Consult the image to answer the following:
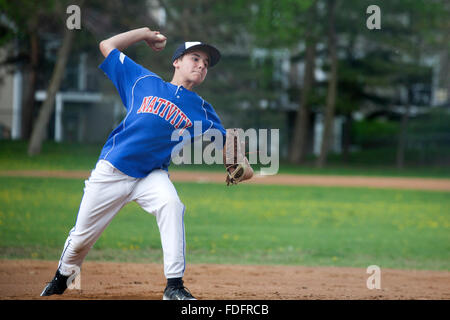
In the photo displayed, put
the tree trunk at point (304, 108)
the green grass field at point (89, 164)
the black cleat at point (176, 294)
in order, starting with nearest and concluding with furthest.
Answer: the black cleat at point (176, 294) < the green grass field at point (89, 164) < the tree trunk at point (304, 108)

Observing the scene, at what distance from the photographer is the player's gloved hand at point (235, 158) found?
203 inches

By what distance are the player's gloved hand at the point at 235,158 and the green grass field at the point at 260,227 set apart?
11.8 ft

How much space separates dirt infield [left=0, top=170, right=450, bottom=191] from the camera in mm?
20578

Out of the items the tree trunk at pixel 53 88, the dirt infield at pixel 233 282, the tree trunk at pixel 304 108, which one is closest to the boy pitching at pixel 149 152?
the dirt infield at pixel 233 282

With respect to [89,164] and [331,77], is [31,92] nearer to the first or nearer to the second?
[89,164]

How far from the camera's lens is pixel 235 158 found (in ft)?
17.1

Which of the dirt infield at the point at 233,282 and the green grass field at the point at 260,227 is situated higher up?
the dirt infield at the point at 233,282

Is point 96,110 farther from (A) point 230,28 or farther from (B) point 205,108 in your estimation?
(B) point 205,108

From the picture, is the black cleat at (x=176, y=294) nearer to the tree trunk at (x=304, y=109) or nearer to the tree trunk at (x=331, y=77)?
the tree trunk at (x=331, y=77)

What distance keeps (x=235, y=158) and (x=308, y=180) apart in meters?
17.6

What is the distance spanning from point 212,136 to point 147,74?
0.71 meters

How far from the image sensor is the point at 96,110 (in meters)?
38.9

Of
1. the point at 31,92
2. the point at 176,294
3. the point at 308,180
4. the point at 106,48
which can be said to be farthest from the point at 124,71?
the point at 31,92
